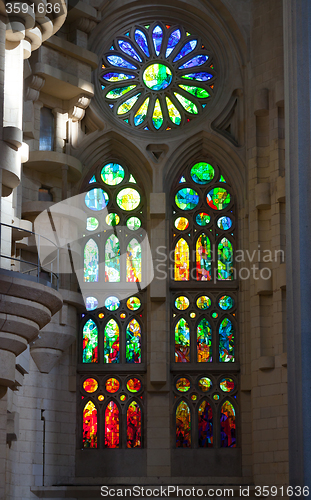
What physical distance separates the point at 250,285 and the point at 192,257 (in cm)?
135

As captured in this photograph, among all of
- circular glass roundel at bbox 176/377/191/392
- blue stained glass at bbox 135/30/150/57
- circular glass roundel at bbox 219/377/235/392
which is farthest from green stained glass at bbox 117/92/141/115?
circular glass roundel at bbox 219/377/235/392

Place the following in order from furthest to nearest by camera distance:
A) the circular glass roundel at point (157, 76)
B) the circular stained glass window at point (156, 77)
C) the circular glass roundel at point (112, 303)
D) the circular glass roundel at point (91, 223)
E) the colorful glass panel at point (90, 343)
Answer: the circular glass roundel at point (157, 76) < the circular stained glass window at point (156, 77) < the circular glass roundel at point (91, 223) < the circular glass roundel at point (112, 303) < the colorful glass panel at point (90, 343)

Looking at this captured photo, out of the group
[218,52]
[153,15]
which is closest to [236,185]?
[218,52]

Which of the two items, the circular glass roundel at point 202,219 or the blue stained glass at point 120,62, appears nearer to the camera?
the circular glass roundel at point 202,219

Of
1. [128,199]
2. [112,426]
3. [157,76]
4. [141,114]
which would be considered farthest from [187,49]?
[112,426]

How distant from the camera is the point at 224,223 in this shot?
56.6 feet

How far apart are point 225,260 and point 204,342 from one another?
173 centimetres

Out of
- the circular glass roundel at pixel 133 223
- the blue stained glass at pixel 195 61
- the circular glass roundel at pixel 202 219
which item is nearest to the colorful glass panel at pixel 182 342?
the circular glass roundel at pixel 202 219

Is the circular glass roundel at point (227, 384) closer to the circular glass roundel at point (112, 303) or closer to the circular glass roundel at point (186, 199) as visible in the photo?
the circular glass roundel at point (112, 303)

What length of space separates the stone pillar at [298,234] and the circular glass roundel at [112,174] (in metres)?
7.07

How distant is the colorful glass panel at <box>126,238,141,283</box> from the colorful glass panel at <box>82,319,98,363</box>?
3.88ft

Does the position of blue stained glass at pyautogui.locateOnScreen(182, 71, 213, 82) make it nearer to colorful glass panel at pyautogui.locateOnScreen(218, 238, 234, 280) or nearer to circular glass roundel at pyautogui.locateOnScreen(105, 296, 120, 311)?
colorful glass panel at pyautogui.locateOnScreen(218, 238, 234, 280)

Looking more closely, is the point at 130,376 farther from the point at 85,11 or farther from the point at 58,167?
the point at 85,11

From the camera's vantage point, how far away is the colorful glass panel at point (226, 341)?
651 inches
